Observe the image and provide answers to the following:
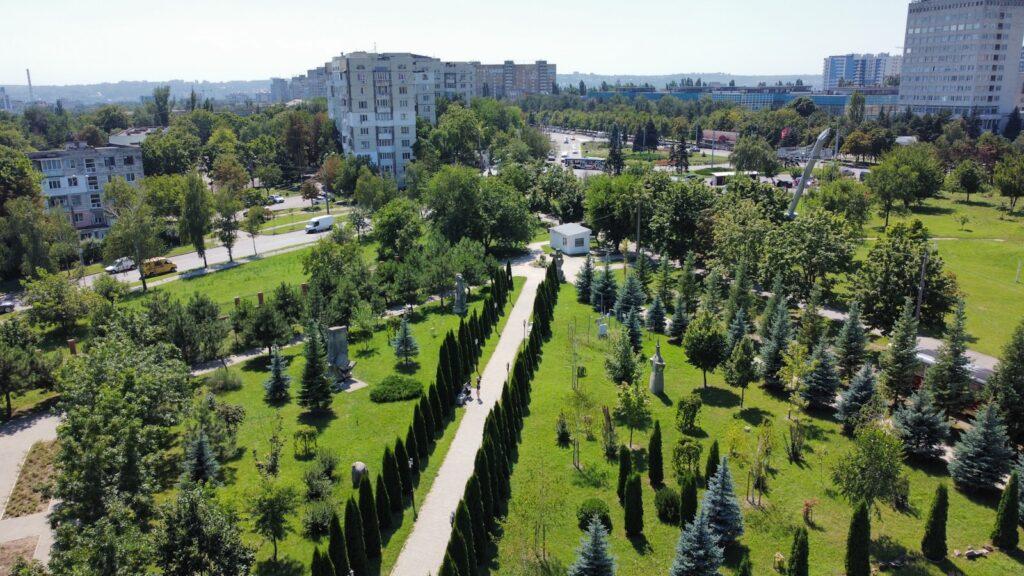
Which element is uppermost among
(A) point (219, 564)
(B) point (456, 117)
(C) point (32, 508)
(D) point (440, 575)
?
(B) point (456, 117)

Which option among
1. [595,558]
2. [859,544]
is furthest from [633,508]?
[859,544]

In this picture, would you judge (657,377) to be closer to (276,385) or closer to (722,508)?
(722,508)

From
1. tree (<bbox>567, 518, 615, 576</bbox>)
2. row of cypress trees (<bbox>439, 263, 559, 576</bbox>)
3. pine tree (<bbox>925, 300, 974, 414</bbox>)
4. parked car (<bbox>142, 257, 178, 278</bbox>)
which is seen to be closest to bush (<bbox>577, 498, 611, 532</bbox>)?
row of cypress trees (<bbox>439, 263, 559, 576</bbox>)

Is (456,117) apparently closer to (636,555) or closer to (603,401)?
(603,401)

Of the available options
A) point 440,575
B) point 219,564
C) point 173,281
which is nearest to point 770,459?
point 440,575

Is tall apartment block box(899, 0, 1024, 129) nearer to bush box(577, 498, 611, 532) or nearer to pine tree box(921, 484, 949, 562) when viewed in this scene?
pine tree box(921, 484, 949, 562)
